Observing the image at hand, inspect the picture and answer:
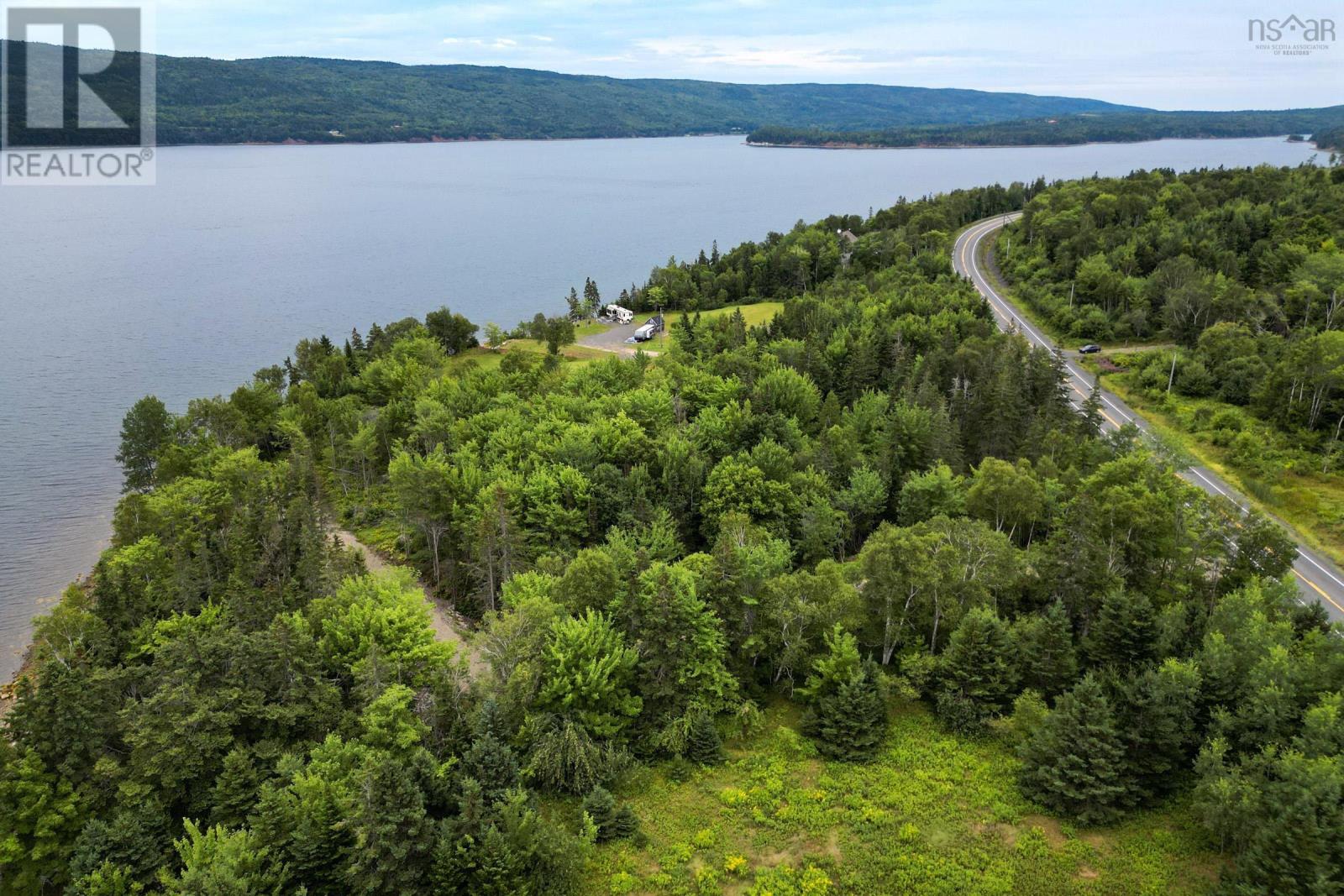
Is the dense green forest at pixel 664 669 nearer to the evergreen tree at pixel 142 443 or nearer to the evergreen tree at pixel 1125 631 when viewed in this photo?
the evergreen tree at pixel 1125 631

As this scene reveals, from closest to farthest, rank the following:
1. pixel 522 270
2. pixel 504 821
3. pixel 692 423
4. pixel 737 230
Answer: pixel 504 821 < pixel 692 423 < pixel 522 270 < pixel 737 230

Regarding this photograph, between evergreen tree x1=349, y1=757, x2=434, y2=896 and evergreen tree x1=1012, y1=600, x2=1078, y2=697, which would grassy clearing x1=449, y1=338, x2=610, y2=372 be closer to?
evergreen tree x1=1012, y1=600, x2=1078, y2=697

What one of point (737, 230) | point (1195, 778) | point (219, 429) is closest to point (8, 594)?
point (219, 429)

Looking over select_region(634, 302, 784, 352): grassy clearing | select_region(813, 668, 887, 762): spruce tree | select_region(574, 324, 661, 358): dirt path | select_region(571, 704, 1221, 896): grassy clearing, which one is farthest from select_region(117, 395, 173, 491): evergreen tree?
select_region(813, 668, 887, 762): spruce tree

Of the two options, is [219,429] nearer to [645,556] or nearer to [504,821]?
[645,556]

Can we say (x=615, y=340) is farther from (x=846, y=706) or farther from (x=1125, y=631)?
(x=1125, y=631)

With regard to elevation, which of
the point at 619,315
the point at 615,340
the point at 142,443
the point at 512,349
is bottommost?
the point at 142,443

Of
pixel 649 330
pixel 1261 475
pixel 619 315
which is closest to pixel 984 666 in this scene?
pixel 1261 475

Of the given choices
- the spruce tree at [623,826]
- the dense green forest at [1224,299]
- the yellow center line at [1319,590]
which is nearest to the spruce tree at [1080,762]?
the spruce tree at [623,826]
